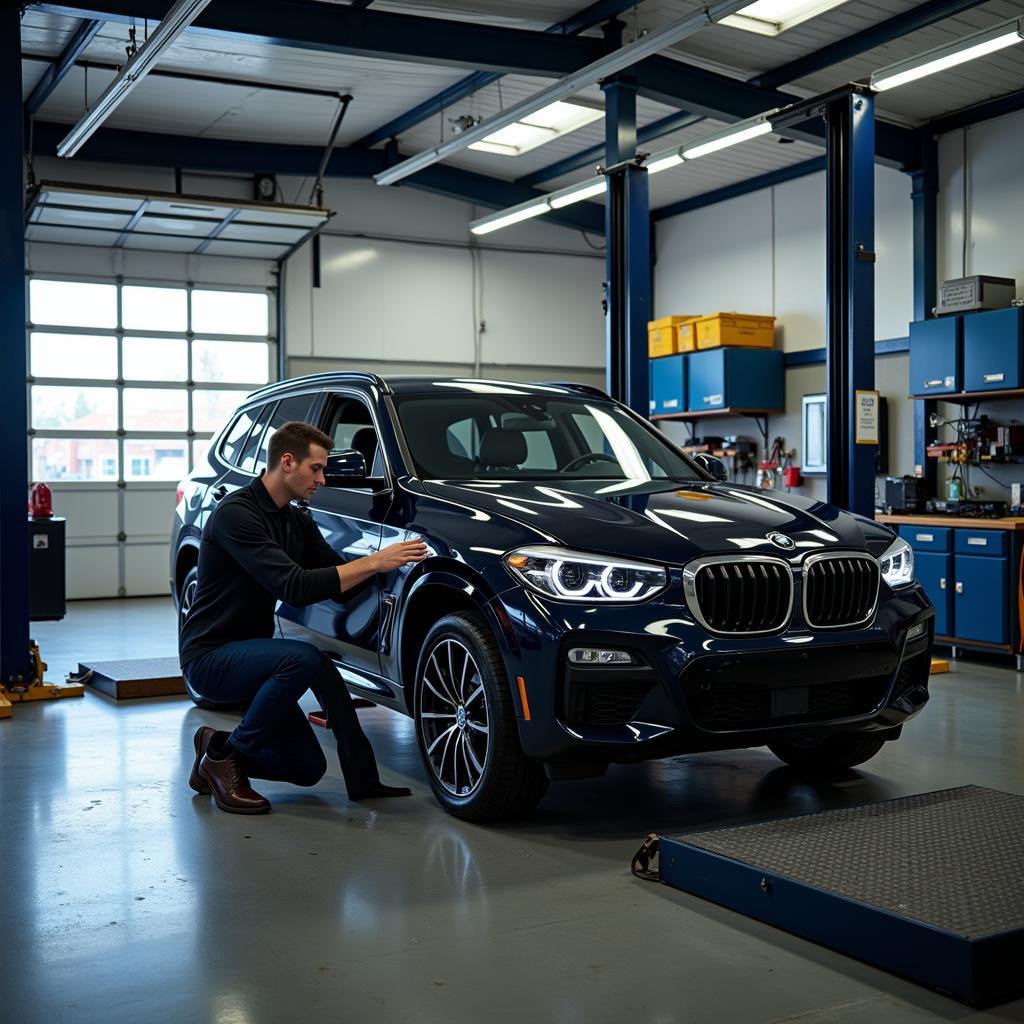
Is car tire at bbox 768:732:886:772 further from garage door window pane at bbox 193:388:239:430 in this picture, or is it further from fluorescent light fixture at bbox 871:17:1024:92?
garage door window pane at bbox 193:388:239:430

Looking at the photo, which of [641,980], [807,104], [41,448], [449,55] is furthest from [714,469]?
[41,448]

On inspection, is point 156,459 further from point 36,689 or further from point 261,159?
point 36,689

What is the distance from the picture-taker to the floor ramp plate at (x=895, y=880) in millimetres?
2830

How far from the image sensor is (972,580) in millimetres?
8953

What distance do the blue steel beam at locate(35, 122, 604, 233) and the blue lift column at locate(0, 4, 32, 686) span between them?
6.18m

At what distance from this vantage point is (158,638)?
33.0 ft

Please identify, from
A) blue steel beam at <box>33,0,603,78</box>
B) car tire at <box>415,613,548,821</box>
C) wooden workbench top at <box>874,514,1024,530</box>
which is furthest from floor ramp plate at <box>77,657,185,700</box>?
wooden workbench top at <box>874,514,1024,530</box>

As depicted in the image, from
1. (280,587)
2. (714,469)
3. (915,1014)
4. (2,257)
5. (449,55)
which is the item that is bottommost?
(915,1014)

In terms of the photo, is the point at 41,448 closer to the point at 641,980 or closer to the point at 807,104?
the point at 807,104

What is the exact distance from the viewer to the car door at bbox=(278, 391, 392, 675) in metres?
4.77

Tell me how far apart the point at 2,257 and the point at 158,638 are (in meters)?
4.08

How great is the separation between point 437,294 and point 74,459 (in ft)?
16.1

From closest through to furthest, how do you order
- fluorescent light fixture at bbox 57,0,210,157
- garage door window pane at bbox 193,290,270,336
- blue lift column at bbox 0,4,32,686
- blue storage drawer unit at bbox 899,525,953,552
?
blue lift column at bbox 0,4,32,686
fluorescent light fixture at bbox 57,0,210,157
blue storage drawer unit at bbox 899,525,953,552
garage door window pane at bbox 193,290,270,336

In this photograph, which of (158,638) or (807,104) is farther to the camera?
(158,638)
